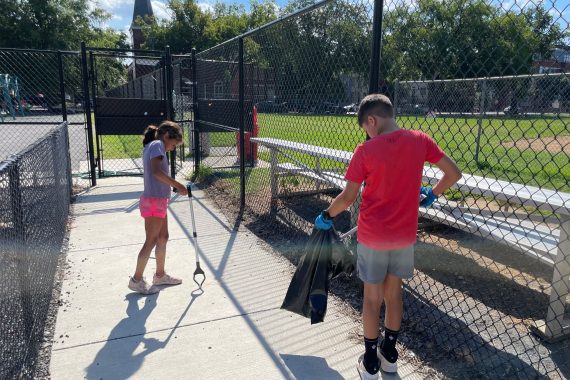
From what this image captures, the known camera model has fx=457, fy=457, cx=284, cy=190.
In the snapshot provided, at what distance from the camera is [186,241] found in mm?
5523

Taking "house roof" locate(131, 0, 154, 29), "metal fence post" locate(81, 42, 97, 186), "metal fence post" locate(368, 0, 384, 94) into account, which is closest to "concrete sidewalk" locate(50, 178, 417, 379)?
"metal fence post" locate(368, 0, 384, 94)

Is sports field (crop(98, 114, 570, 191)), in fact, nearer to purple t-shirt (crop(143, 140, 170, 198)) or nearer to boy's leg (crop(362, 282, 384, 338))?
boy's leg (crop(362, 282, 384, 338))

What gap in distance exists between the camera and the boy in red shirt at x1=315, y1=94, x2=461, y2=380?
254 cm

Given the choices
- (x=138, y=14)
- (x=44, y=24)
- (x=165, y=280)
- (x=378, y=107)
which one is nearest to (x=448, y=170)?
(x=378, y=107)

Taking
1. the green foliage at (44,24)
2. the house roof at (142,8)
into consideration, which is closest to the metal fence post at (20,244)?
the green foliage at (44,24)

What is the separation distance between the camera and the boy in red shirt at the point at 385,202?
8.32 ft

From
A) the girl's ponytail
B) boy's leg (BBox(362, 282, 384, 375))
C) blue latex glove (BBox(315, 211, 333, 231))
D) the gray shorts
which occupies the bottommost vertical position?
boy's leg (BBox(362, 282, 384, 375))

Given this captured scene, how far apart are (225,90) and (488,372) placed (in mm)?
6437

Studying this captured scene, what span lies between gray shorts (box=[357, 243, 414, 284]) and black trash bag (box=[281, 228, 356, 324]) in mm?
314

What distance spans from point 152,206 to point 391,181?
2.30m

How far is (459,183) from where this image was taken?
404 centimetres

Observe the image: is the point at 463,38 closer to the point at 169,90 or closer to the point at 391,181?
the point at 391,181

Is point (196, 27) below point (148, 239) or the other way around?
the other way around

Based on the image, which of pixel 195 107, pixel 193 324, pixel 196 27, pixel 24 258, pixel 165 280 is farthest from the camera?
pixel 196 27
